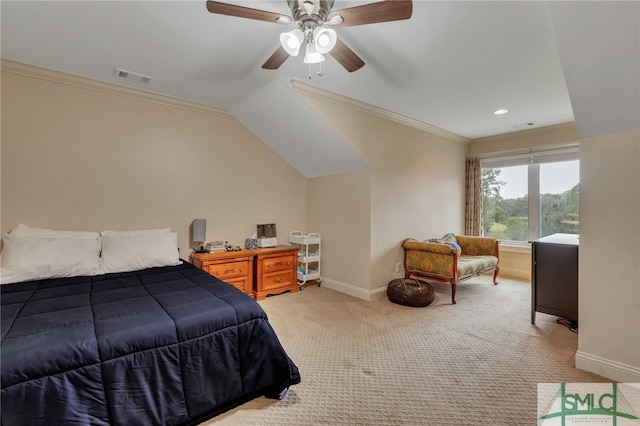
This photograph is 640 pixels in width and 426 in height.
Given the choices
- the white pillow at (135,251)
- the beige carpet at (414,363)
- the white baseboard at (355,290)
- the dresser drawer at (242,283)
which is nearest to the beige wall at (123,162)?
the white pillow at (135,251)

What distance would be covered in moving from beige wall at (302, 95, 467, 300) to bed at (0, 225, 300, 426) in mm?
2110

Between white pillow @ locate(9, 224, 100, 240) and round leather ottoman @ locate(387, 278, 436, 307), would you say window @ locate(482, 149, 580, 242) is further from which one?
white pillow @ locate(9, 224, 100, 240)

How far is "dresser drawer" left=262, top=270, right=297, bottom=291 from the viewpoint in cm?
377

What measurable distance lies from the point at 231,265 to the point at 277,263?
25.1 inches

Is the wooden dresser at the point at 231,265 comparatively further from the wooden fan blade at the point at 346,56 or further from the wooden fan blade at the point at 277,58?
the wooden fan blade at the point at 346,56

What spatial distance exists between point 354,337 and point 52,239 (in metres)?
2.80

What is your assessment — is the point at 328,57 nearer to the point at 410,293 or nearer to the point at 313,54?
the point at 313,54

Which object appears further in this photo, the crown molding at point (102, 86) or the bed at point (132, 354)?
the crown molding at point (102, 86)

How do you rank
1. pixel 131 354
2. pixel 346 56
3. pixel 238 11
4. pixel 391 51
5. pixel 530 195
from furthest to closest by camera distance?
pixel 530 195 < pixel 391 51 < pixel 346 56 < pixel 238 11 < pixel 131 354

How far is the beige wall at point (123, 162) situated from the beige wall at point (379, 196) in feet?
3.38

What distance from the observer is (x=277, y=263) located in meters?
3.87

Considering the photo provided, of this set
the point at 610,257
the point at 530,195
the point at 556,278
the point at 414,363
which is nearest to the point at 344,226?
the point at 414,363

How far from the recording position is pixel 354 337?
2637 mm

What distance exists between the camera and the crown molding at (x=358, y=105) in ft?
9.98
